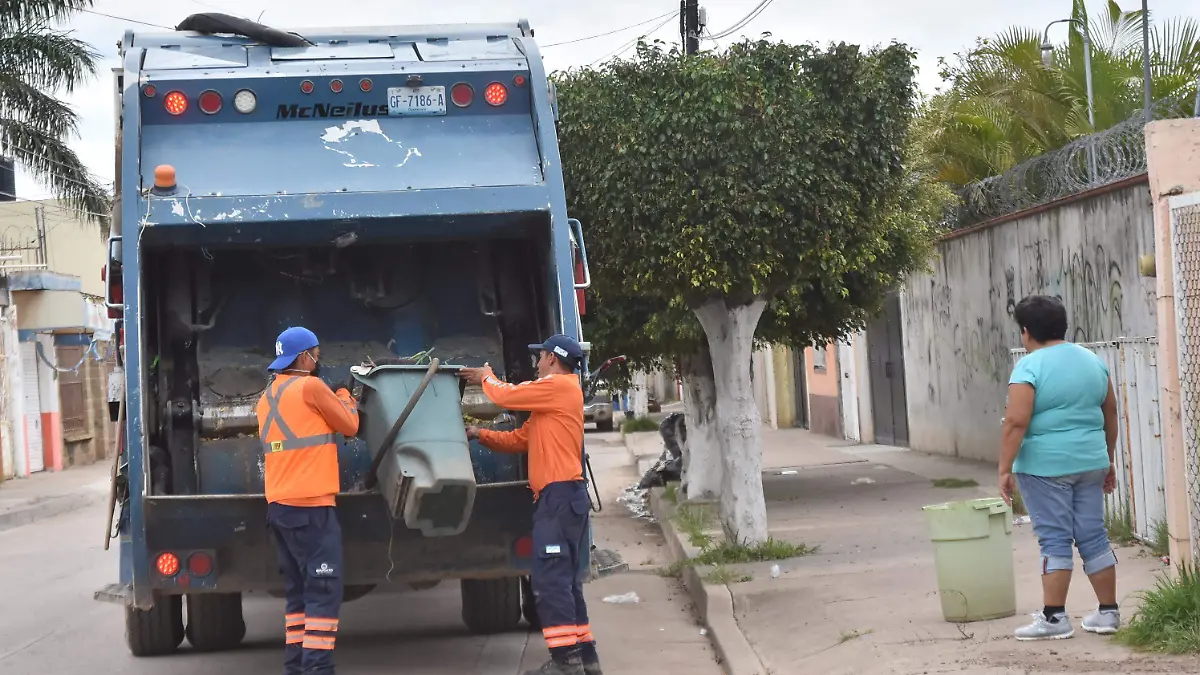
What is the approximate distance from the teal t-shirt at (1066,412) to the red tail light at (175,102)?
13.4ft

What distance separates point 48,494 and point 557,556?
17428 mm

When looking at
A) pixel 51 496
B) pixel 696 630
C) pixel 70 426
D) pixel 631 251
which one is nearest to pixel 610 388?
pixel 631 251

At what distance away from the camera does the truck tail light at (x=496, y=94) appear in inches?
286

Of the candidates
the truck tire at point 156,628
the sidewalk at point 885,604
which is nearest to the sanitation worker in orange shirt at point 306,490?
the truck tire at point 156,628

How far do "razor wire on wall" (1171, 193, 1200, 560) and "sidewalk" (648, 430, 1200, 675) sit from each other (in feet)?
2.18

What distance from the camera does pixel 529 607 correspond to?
846 cm

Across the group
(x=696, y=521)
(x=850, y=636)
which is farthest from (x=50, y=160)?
(x=850, y=636)

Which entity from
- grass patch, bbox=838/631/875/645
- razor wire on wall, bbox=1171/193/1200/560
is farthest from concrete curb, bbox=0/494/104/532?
razor wire on wall, bbox=1171/193/1200/560

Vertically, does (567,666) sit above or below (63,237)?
below

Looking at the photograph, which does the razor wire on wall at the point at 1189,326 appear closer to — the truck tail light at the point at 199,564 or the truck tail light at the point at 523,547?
the truck tail light at the point at 523,547

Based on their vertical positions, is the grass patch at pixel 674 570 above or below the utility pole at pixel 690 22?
below

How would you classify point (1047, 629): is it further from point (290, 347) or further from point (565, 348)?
point (290, 347)

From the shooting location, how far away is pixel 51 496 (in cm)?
2150

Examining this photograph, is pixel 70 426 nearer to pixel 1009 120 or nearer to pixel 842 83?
pixel 1009 120
